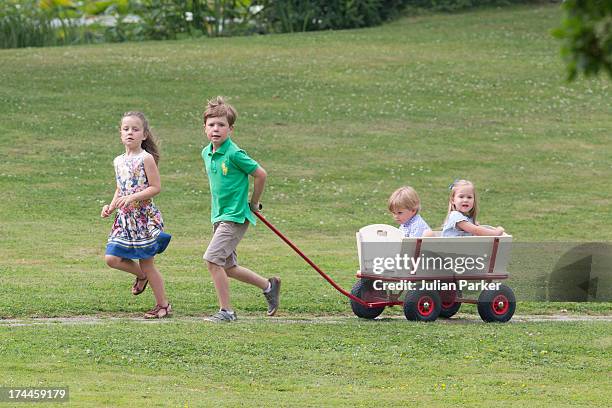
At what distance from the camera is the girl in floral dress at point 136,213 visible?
920 centimetres

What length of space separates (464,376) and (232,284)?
4.10m

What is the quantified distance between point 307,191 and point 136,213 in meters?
8.07

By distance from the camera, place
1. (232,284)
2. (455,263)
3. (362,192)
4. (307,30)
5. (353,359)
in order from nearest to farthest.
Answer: (353,359) → (455,263) → (232,284) → (362,192) → (307,30)

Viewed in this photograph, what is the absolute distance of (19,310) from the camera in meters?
9.52

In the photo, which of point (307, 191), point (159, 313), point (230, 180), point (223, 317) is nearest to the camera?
point (230, 180)

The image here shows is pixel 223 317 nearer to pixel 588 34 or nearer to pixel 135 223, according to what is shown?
pixel 135 223

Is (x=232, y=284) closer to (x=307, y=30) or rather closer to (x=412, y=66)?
(x=412, y=66)

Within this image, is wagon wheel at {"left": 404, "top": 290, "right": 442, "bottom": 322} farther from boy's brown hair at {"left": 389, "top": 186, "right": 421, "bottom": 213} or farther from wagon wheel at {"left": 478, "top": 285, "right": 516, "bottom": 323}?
boy's brown hair at {"left": 389, "top": 186, "right": 421, "bottom": 213}

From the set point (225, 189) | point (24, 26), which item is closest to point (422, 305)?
point (225, 189)

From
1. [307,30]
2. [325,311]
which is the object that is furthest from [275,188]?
[307,30]

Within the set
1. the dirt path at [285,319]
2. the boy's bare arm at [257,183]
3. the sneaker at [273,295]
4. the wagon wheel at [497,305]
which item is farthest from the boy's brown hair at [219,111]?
the wagon wheel at [497,305]

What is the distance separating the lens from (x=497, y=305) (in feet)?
31.1

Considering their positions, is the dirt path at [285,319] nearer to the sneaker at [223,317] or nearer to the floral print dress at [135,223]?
the sneaker at [223,317]

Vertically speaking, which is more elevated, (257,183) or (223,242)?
(257,183)
